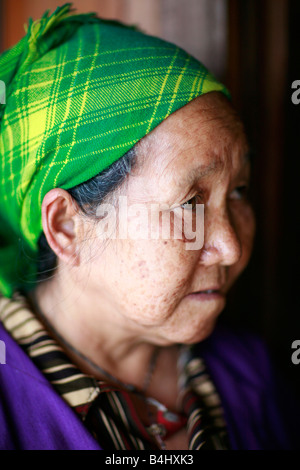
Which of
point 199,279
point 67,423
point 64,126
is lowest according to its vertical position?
point 67,423

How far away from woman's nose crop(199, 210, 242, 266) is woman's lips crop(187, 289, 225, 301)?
10 centimetres

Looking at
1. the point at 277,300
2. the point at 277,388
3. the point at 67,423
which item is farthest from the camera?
the point at 277,300

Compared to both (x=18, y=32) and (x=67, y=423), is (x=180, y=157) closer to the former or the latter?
(x=67, y=423)

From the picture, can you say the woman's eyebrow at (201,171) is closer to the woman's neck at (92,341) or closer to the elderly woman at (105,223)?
the elderly woman at (105,223)

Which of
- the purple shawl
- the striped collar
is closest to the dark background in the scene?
the purple shawl

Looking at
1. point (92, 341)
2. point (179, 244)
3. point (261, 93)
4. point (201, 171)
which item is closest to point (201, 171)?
point (201, 171)

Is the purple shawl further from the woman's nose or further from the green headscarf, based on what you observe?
A: the woman's nose

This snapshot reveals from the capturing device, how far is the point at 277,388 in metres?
1.54

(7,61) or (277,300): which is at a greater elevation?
(7,61)

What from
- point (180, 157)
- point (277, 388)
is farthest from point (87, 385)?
point (277, 388)

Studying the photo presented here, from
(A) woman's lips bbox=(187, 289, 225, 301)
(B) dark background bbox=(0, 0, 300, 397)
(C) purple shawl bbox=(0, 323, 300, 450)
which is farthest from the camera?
(B) dark background bbox=(0, 0, 300, 397)

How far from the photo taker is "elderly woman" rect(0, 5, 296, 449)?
3.41 feet

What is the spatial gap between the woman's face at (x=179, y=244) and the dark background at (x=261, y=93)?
0.64 m

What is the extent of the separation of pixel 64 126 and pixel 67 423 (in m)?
0.71
